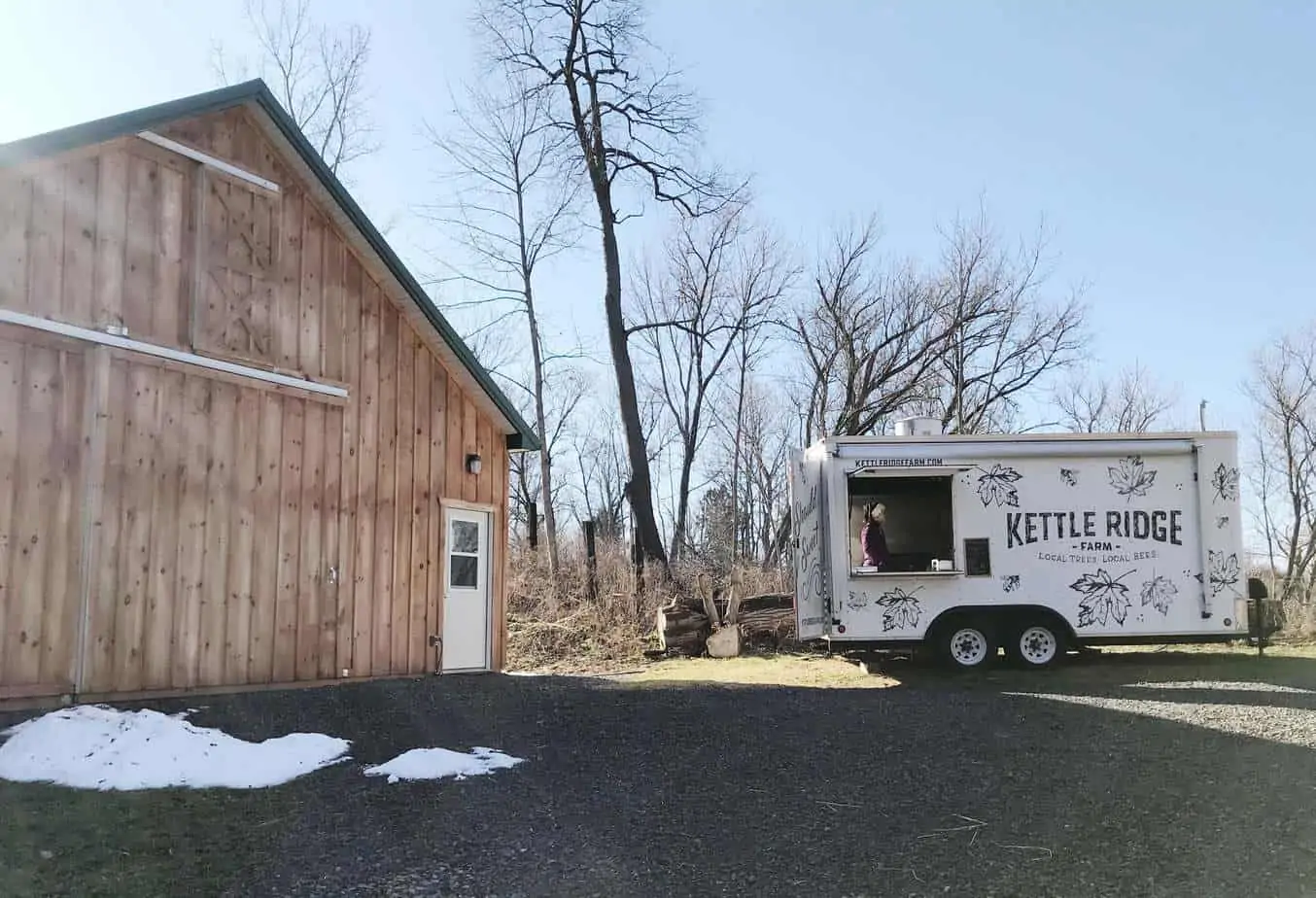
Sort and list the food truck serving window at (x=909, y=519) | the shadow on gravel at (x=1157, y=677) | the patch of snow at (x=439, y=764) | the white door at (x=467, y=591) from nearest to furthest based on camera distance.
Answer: the patch of snow at (x=439, y=764)
the shadow on gravel at (x=1157, y=677)
the white door at (x=467, y=591)
the food truck serving window at (x=909, y=519)

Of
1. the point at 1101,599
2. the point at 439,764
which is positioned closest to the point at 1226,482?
the point at 1101,599

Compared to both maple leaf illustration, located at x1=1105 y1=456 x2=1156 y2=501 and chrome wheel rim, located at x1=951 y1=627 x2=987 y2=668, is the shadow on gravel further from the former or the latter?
maple leaf illustration, located at x1=1105 y1=456 x2=1156 y2=501

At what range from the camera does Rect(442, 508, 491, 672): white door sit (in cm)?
1224

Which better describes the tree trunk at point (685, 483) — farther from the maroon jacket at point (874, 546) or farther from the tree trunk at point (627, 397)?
the maroon jacket at point (874, 546)

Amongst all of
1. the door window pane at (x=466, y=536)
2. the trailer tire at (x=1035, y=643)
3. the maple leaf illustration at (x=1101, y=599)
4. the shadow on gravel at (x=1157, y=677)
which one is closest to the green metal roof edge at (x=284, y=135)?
the door window pane at (x=466, y=536)

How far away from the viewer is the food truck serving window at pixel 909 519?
1359 centimetres

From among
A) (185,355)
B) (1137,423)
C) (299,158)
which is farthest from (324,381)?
(1137,423)

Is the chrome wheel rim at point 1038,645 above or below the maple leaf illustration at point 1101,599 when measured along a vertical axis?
below

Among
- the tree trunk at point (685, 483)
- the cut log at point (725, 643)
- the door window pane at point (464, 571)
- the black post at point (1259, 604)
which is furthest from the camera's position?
the tree trunk at point (685, 483)

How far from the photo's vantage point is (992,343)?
29.1 metres

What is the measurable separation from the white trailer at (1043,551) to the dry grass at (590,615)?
5013 millimetres

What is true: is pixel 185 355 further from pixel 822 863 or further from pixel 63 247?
pixel 822 863

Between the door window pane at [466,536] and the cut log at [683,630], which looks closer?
the door window pane at [466,536]

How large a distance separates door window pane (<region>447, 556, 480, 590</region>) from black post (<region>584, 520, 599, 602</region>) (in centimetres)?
674
